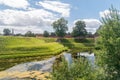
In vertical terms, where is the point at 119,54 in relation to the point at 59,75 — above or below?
above

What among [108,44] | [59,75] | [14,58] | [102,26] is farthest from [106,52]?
[14,58]

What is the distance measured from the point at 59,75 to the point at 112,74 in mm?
5302

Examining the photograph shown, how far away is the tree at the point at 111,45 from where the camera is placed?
98.6 feet

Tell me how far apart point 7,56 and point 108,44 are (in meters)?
79.9

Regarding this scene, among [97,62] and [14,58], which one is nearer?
[97,62]

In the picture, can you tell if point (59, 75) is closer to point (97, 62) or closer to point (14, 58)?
point (97, 62)

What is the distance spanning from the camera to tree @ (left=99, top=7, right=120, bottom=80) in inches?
1184

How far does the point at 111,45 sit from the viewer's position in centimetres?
3066

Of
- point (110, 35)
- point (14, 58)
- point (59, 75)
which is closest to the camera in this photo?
point (59, 75)

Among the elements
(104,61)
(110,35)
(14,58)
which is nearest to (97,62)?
(104,61)

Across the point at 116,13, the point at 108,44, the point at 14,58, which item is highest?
the point at 116,13

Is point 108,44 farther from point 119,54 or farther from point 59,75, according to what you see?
point 59,75

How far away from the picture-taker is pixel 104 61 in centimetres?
3084

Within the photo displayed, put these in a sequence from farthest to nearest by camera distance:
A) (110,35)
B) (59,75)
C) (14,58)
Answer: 1. (14,58)
2. (110,35)
3. (59,75)
